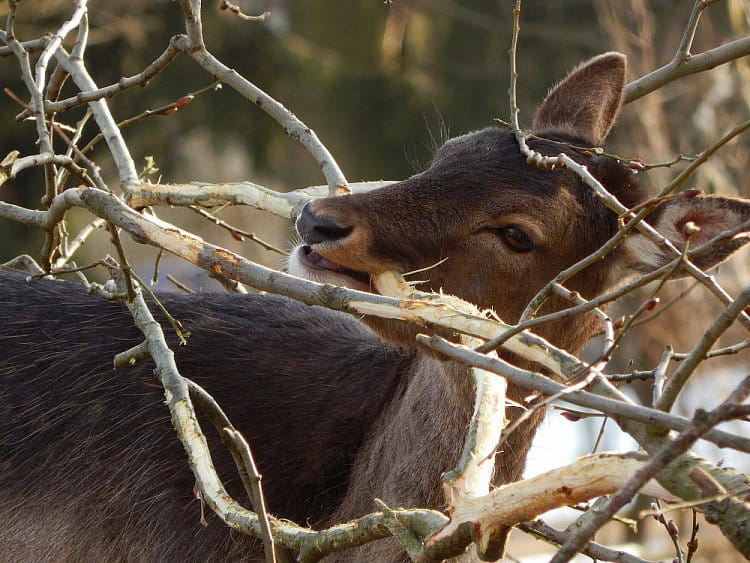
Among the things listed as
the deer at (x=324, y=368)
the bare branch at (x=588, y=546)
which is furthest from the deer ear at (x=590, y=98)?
the bare branch at (x=588, y=546)

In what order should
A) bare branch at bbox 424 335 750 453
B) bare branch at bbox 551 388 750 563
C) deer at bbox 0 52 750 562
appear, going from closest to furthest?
bare branch at bbox 551 388 750 563 < bare branch at bbox 424 335 750 453 < deer at bbox 0 52 750 562

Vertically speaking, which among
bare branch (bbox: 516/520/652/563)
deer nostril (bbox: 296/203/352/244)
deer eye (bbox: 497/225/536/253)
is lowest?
bare branch (bbox: 516/520/652/563)

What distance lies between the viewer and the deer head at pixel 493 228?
146 inches

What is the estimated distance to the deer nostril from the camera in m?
3.65

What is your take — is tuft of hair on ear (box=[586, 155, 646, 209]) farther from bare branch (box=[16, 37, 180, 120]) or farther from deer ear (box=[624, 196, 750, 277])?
bare branch (box=[16, 37, 180, 120])

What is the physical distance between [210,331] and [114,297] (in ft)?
3.84

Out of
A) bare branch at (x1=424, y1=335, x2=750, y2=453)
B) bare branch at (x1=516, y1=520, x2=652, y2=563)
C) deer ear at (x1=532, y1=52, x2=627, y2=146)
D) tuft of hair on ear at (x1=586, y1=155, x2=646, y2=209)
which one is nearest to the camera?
bare branch at (x1=424, y1=335, x2=750, y2=453)

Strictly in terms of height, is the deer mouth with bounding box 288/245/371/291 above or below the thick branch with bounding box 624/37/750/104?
below

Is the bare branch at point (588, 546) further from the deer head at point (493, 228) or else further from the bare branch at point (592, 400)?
the deer head at point (493, 228)

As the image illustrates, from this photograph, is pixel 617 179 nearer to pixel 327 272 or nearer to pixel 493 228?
pixel 493 228

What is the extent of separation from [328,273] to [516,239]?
0.74 meters

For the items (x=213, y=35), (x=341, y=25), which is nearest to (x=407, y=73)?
(x=341, y=25)

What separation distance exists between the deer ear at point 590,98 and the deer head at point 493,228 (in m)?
0.66

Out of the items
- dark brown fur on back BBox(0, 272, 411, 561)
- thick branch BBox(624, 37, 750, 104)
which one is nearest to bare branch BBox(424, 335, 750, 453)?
thick branch BBox(624, 37, 750, 104)
